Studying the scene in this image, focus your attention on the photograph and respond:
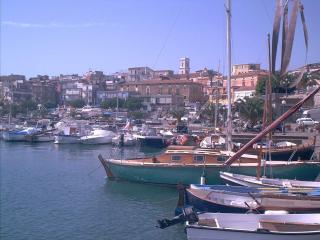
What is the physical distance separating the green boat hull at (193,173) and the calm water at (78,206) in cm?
48

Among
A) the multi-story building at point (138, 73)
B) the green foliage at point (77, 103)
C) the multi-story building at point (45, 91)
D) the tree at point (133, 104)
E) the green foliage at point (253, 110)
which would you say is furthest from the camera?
the multi-story building at point (138, 73)

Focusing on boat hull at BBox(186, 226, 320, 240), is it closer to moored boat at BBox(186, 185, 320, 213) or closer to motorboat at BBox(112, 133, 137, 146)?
moored boat at BBox(186, 185, 320, 213)

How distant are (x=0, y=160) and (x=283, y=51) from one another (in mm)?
31394

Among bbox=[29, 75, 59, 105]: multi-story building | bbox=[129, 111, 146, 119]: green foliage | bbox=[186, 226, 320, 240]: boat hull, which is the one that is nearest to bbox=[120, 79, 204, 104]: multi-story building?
bbox=[129, 111, 146, 119]: green foliage

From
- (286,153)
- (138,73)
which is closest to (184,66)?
(138,73)

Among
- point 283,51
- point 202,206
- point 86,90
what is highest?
point 86,90

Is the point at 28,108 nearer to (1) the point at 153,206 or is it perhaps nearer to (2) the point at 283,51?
(1) the point at 153,206

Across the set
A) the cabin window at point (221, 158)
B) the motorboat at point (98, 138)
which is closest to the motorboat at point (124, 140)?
the motorboat at point (98, 138)

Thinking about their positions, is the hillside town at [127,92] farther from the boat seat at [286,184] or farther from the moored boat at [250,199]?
the moored boat at [250,199]

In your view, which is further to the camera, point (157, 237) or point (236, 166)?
point (236, 166)

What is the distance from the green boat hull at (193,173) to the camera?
67.7 feet

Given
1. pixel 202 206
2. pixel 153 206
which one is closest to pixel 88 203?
pixel 153 206

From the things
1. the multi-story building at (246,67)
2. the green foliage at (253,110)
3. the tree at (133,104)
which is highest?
the multi-story building at (246,67)

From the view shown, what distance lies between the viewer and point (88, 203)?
20.0 metres
